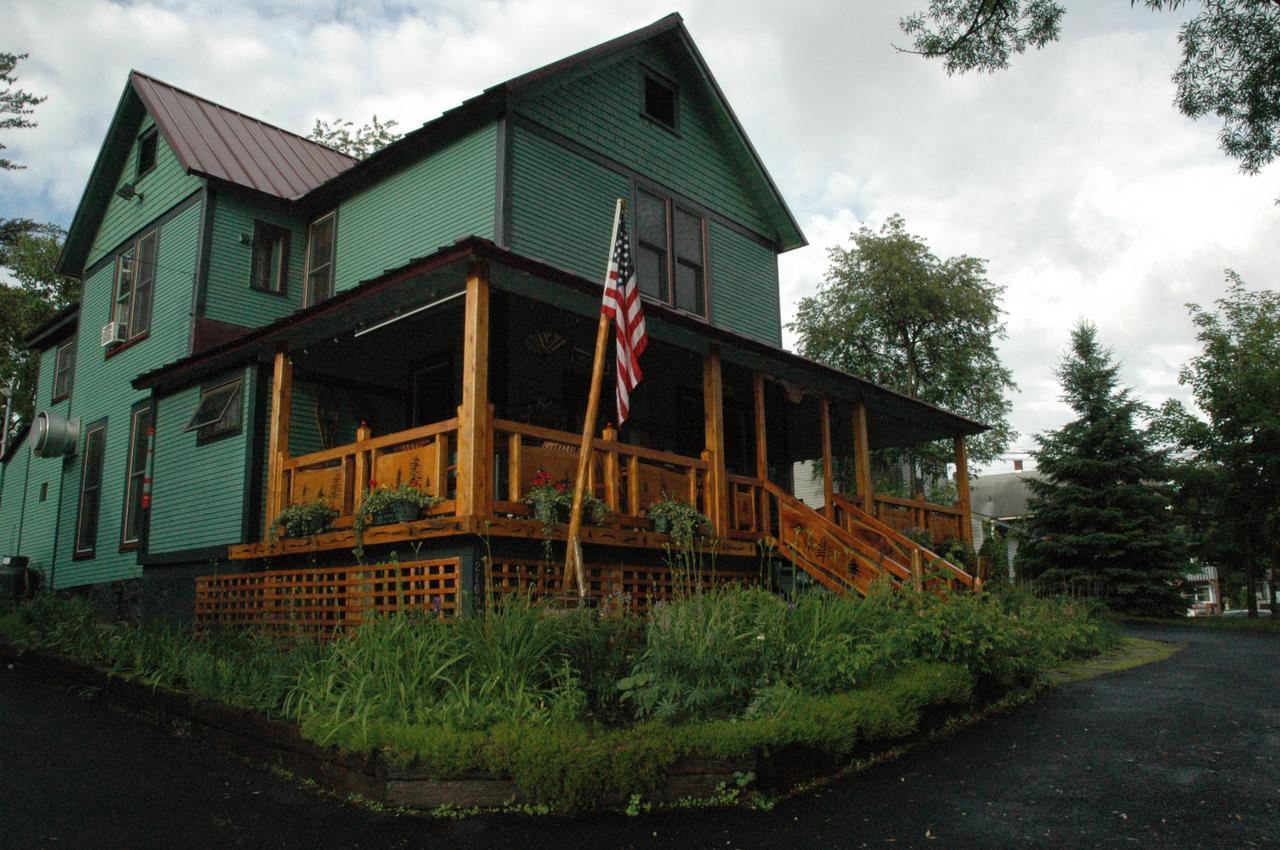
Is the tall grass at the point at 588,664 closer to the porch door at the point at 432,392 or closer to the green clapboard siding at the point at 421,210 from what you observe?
the porch door at the point at 432,392

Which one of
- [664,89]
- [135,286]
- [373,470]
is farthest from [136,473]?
[664,89]

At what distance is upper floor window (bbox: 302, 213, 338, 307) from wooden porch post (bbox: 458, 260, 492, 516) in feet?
22.0

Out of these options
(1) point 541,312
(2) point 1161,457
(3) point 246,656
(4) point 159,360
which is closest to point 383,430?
(1) point 541,312

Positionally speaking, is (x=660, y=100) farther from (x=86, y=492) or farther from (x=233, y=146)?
(x=86, y=492)

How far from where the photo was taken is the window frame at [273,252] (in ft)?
49.6

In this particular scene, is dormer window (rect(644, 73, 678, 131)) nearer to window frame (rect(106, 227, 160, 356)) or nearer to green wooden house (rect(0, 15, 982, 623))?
green wooden house (rect(0, 15, 982, 623))

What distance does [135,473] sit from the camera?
49.7 ft

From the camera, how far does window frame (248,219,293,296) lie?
1512 cm

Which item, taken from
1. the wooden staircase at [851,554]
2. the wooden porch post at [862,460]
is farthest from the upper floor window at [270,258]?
the wooden porch post at [862,460]

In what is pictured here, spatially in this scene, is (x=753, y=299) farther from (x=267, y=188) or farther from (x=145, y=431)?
(x=145, y=431)

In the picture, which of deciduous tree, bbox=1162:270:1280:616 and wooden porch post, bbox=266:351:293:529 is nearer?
wooden porch post, bbox=266:351:293:529

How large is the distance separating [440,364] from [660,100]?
19.9 ft

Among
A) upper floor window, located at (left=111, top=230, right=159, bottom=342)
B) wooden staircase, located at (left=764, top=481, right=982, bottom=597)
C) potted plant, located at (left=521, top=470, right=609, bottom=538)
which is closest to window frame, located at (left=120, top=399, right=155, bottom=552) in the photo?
upper floor window, located at (left=111, top=230, right=159, bottom=342)

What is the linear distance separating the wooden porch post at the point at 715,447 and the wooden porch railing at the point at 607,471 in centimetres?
10
